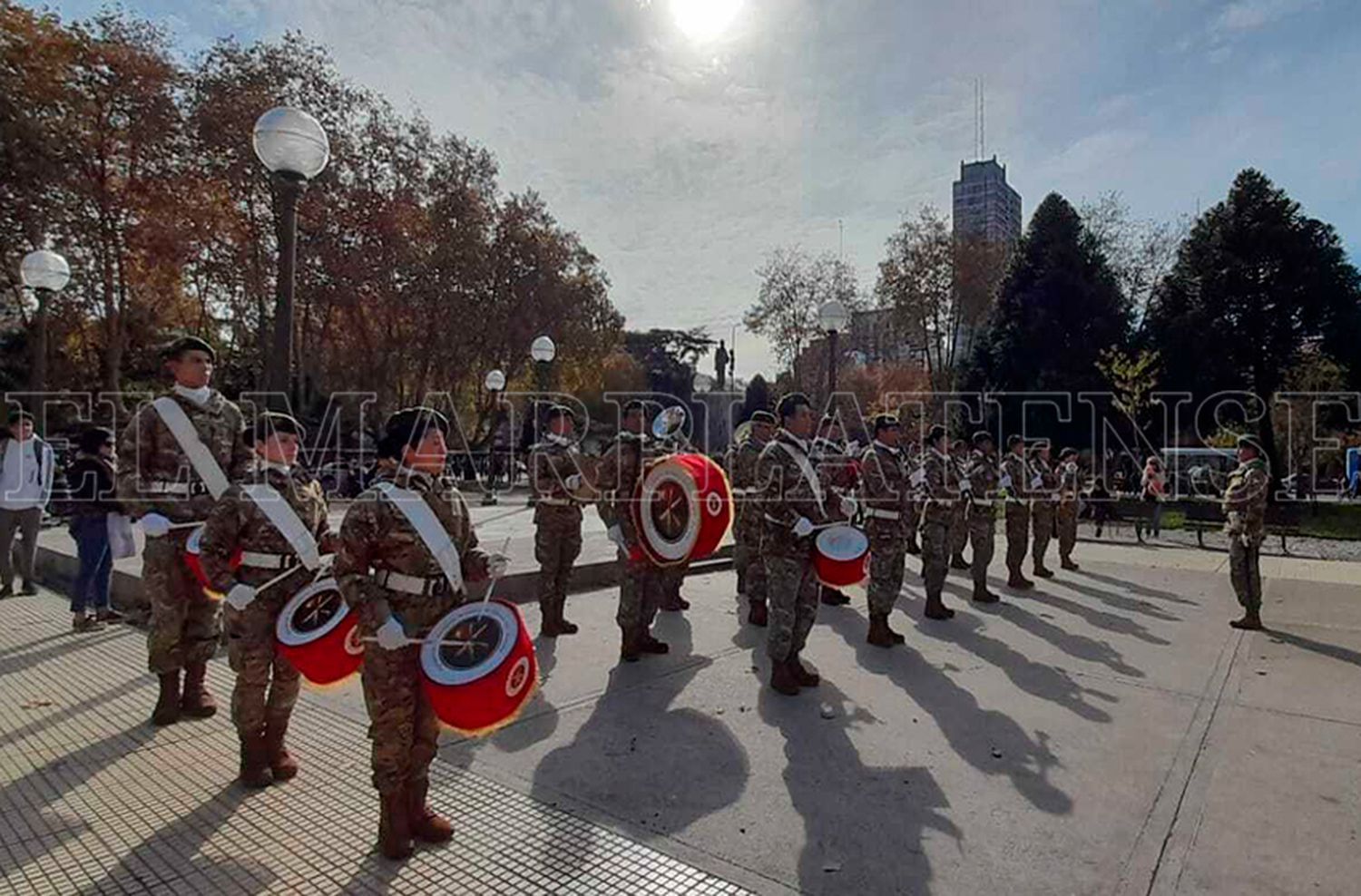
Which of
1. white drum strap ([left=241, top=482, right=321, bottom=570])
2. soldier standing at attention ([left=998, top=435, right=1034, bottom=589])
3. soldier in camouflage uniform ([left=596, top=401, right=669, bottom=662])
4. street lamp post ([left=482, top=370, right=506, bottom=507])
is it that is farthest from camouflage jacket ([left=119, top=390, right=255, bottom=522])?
street lamp post ([left=482, top=370, right=506, bottom=507])

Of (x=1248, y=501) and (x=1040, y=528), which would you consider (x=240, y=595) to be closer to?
(x=1248, y=501)

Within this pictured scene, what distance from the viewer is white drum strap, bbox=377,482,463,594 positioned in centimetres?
341

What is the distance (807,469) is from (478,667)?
9.90ft

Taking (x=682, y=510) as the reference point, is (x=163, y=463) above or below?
above

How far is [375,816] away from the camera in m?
3.73

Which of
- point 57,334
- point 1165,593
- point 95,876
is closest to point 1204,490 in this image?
point 1165,593

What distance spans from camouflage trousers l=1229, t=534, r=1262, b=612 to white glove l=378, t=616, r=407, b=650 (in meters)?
8.01

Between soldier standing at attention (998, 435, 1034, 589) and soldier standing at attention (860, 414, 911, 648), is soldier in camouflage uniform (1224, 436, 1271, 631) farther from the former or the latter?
soldier standing at attention (860, 414, 911, 648)

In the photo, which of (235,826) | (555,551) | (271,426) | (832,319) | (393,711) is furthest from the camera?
(832,319)

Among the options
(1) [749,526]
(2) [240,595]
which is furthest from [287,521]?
(1) [749,526]

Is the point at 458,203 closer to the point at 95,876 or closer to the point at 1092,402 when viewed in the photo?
the point at 1092,402

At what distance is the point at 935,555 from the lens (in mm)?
8156

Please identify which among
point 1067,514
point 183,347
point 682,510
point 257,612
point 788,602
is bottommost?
point 788,602

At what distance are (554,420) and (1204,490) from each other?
2594 cm
